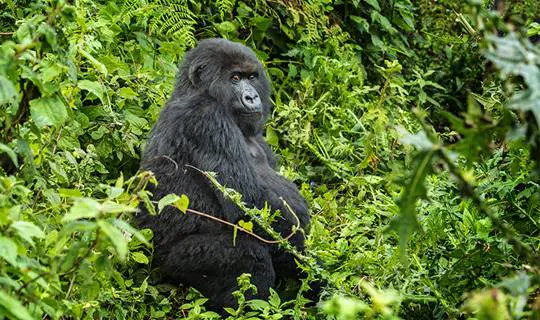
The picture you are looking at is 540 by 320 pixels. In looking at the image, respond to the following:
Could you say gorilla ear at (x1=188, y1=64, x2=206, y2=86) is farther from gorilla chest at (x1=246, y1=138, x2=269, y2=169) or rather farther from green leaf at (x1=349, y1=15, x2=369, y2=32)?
green leaf at (x1=349, y1=15, x2=369, y2=32)

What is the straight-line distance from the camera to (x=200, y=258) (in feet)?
13.0

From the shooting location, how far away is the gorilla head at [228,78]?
175 inches

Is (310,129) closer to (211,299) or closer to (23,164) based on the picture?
(211,299)

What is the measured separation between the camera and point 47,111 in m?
2.41

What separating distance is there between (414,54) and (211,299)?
10.8ft

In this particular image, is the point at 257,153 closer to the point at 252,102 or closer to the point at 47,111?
the point at 252,102

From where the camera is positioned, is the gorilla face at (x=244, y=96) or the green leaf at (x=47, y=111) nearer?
the green leaf at (x=47, y=111)

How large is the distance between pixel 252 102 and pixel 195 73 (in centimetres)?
32

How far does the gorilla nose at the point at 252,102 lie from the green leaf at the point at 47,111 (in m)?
2.05

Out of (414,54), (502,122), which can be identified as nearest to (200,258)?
(502,122)

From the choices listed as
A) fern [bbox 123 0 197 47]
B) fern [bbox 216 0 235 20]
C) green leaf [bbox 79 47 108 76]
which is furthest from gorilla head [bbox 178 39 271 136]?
green leaf [bbox 79 47 108 76]

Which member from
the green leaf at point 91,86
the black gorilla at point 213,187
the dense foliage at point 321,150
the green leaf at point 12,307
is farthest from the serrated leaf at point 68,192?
the black gorilla at point 213,187

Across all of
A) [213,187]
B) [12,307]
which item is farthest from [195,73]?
[12,307]

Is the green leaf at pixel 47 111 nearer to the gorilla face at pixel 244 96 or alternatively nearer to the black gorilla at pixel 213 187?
the black gorilla at pixel 213 187
